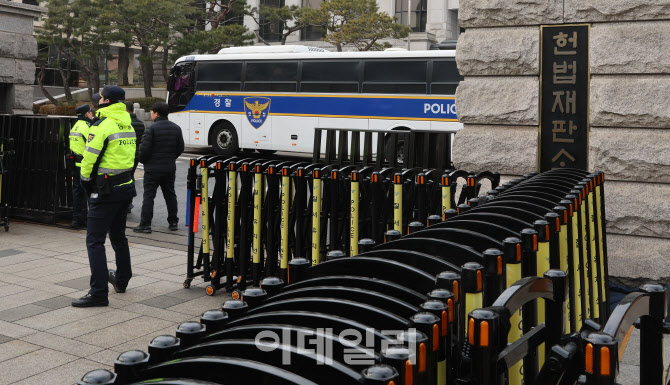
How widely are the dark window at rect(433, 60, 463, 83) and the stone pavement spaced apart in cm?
1255

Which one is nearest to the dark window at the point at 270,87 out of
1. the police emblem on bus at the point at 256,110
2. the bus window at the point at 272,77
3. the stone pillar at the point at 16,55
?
the bus window at the point at 272,77

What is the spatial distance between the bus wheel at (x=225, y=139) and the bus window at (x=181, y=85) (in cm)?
145

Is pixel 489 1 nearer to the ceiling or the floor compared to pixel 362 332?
nearer to the ceiling

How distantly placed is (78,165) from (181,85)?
592 inches

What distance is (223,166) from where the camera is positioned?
6.96m

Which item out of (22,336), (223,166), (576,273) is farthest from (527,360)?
(223,166)

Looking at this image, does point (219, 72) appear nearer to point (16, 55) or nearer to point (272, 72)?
point (272, 72)

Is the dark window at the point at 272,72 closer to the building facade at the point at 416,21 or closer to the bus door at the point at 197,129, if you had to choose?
the bus door at the point at 197,129

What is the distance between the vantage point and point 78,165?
1009 cm

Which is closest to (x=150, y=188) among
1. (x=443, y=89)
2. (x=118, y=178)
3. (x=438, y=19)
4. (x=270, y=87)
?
(x=118, y=178)

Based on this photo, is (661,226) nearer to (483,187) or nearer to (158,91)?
(483,187)

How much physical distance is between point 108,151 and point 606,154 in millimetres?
4563

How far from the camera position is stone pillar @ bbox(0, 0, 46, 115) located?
1265 cm

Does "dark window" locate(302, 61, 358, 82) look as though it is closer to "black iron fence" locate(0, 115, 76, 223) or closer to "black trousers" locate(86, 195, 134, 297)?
"black iron fence" locate(0, 115, 76, 223)
